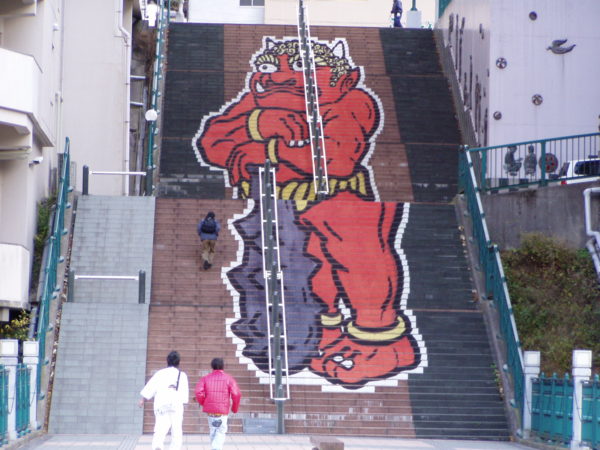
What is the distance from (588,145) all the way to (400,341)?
7.97 metres

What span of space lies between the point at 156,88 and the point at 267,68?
3.79 m

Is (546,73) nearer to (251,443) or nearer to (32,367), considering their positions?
(251,443)

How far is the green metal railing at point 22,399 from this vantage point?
18484 mm

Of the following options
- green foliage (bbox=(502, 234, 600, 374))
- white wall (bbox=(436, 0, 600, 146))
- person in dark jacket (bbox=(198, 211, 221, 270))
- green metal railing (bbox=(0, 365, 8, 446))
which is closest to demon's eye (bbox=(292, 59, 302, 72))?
white wall (bbox=(436, 0, 600, 146))

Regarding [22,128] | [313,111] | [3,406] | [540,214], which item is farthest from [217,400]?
[313,111]

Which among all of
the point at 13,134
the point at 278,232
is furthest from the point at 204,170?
the point at 13,134

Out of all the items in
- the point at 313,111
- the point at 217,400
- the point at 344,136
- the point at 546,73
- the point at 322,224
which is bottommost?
the point at 217,400

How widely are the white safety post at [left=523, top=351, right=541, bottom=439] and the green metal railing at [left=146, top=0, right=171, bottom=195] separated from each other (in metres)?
11.5

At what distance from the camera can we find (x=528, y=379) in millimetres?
20641

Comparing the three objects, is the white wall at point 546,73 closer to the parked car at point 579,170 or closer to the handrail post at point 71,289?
the parked car at point 579,170

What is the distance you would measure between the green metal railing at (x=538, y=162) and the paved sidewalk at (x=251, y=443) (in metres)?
7.82

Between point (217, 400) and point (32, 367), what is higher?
point (32, 367)

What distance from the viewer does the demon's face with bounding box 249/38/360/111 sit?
34.4 m

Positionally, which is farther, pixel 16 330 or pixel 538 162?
pixel 538 162
